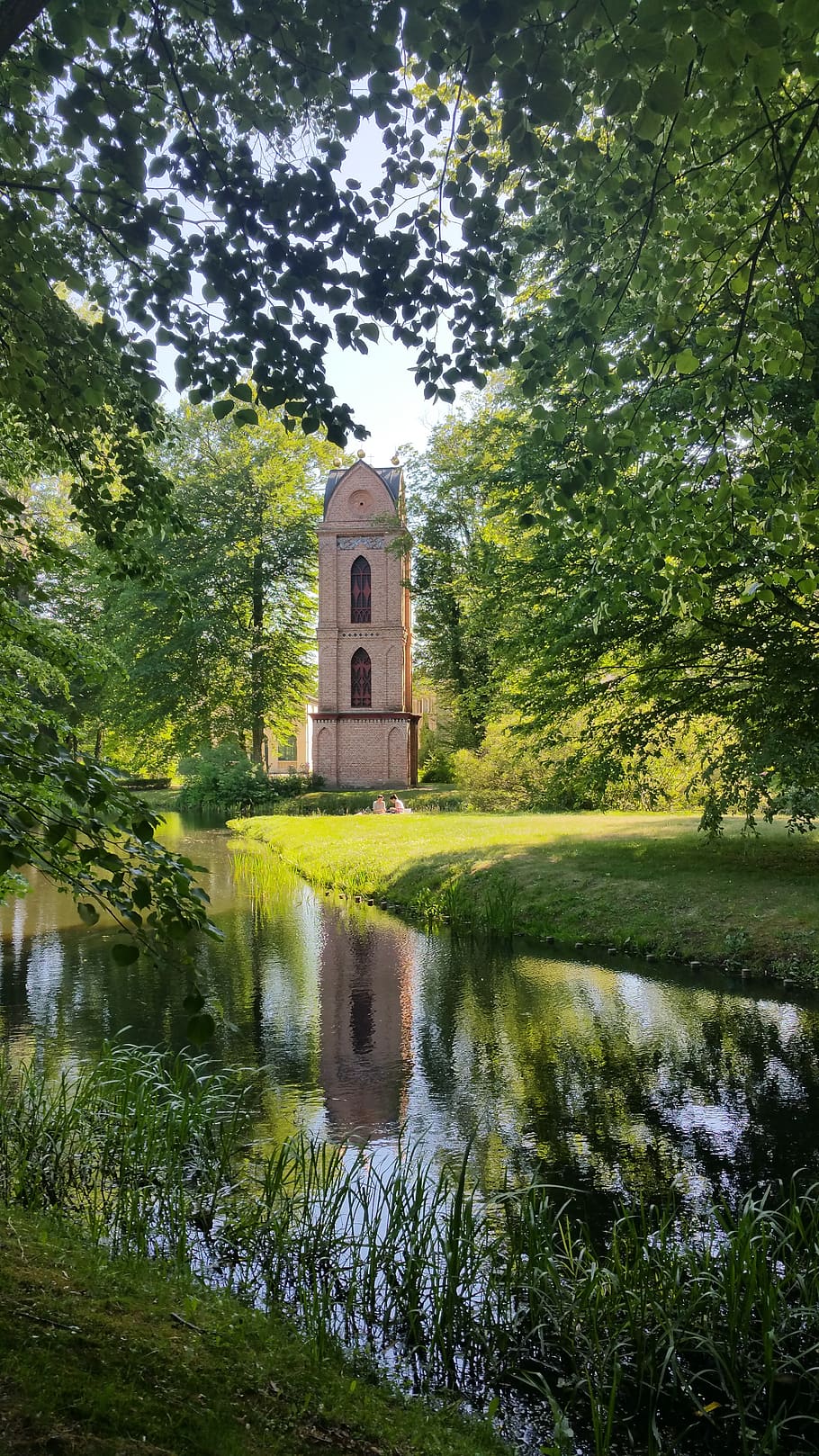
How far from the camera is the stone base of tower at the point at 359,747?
37.8m

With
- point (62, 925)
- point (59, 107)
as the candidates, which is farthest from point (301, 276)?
point (62, 925)

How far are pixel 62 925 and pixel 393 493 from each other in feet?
92.3

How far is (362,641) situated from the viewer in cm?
3844

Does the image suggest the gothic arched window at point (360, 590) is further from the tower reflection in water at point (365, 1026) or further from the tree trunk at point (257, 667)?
the tower reflection in water at point (365, 1026)

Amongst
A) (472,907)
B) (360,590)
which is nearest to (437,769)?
(360,590)

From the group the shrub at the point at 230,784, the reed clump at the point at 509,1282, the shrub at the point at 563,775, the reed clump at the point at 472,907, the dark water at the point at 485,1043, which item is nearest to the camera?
the reed clump at the point at 509,1282

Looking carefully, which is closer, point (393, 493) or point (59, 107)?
point (59, 107)

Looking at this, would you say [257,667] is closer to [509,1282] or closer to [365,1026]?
[365,1026]

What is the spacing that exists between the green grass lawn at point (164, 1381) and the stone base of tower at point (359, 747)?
3382 centimetres

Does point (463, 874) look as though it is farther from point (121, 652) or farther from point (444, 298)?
point (121, 652)

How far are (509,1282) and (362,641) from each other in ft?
114

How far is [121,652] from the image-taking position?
1421 inches

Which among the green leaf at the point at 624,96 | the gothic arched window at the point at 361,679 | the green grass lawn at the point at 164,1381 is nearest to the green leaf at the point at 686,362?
the green leaf at the point at 624,96

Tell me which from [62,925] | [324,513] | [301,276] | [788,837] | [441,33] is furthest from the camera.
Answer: [324,513]
